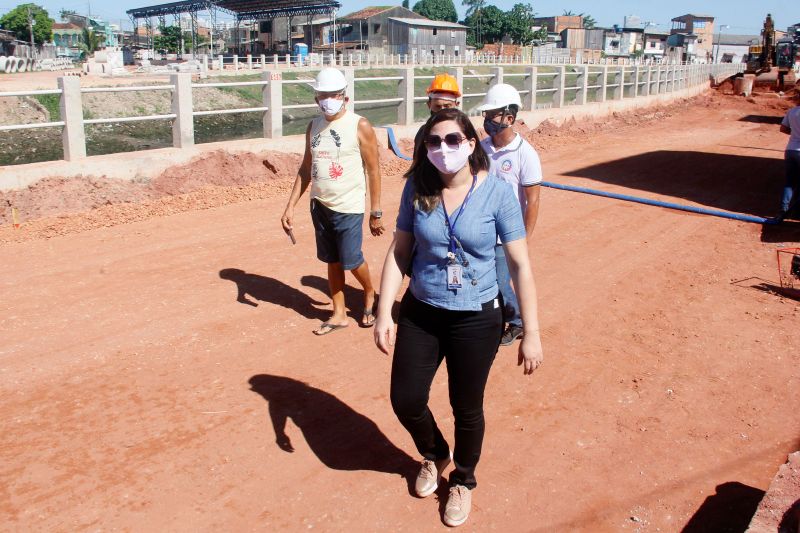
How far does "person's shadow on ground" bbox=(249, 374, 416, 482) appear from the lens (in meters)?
4.11

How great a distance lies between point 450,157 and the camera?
3266 millimetres

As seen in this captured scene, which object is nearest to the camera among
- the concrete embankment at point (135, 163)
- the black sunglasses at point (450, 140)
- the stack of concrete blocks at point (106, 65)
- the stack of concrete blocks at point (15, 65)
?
the black sunglasses at point (450, 140)

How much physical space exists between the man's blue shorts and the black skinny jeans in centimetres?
222

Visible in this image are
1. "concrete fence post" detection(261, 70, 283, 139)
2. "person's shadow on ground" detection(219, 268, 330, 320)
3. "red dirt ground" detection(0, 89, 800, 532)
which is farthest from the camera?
"concrete fence post" detection(261, 70, 283, 139)

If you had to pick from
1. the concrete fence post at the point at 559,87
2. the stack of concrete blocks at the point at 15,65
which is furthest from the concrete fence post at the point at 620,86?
the stack of concrete blocks at the point at 15,65

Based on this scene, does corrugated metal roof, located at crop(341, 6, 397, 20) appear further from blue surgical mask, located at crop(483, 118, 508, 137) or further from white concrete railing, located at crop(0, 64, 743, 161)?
blue surgical mask, located at crop(483, 118, 508, 137)

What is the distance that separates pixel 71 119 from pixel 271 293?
434cm

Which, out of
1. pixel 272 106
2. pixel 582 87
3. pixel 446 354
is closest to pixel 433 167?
Answer: pixel 446 354

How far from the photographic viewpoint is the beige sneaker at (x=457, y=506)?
3580 mm

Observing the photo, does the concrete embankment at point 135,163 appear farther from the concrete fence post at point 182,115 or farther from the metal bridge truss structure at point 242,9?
the metal bridge truss structure at point 242,9

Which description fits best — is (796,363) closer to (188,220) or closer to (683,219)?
(683,219)

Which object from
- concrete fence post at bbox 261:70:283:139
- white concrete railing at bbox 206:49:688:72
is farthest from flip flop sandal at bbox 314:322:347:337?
white concrete railing at bbox 206:49:688:72

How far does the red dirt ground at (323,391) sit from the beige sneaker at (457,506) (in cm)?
7

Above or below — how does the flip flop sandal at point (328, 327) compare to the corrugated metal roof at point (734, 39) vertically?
below
